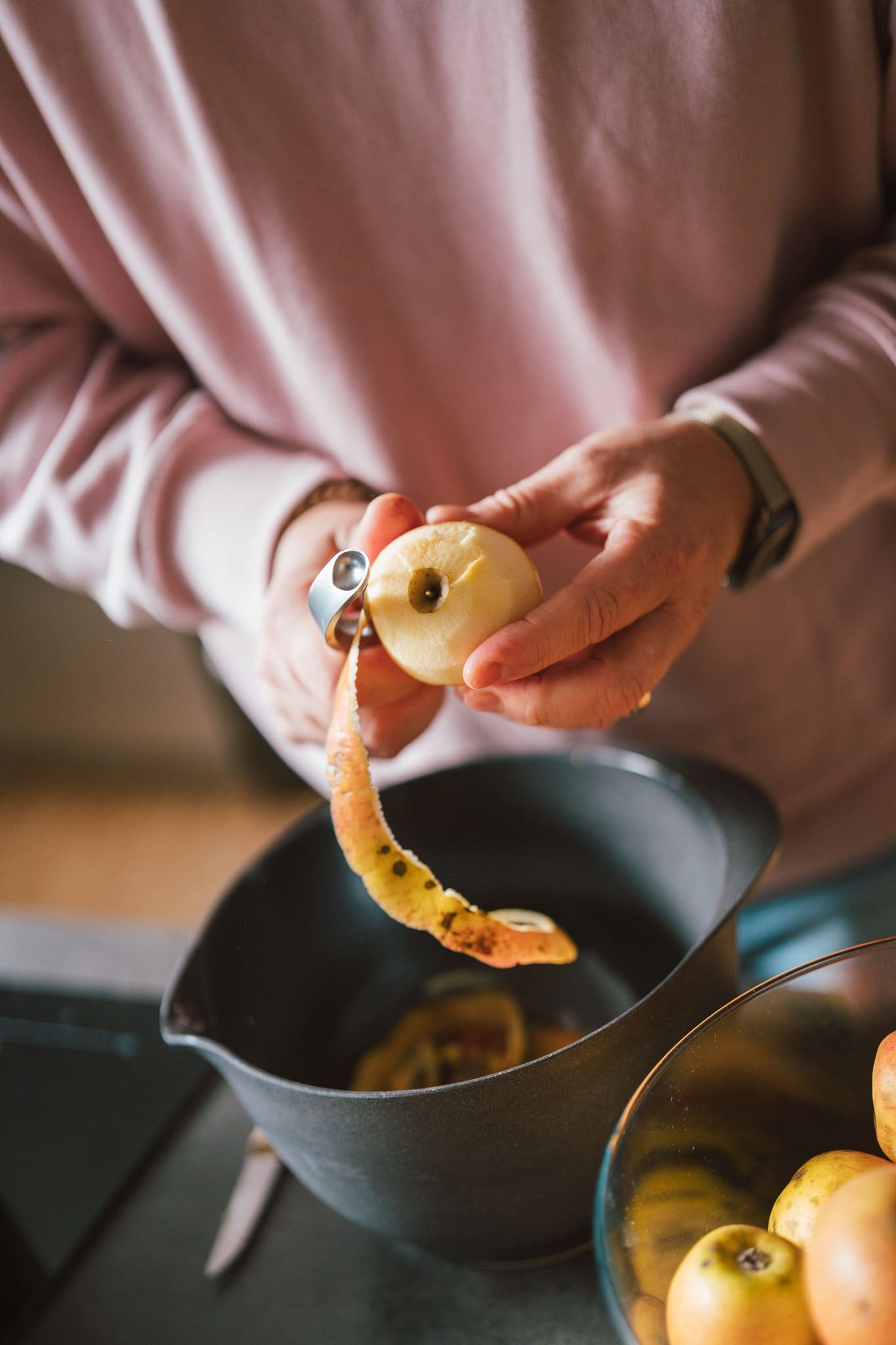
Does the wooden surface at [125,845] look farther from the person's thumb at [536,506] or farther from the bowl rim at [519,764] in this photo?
the person's thumb at [536,506]

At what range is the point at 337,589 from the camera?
41 centimetres

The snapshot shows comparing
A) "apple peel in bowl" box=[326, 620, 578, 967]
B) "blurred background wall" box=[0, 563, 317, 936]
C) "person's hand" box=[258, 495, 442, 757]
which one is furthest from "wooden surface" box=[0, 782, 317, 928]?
"apple peel in bowl" box=[326, 620, 578, 967]

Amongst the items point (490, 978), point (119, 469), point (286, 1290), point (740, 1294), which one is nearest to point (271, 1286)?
point (286, 1290)

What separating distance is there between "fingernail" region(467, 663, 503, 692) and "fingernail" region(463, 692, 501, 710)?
44 mm

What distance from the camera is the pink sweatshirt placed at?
49 cm

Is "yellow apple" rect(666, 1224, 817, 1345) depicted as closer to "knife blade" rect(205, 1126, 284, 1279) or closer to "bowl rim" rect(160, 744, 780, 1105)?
"bowl rim" rect(160, 744, 780, 1105)

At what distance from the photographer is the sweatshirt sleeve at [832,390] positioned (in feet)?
1.72

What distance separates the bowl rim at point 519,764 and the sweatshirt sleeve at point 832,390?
14 centimetres

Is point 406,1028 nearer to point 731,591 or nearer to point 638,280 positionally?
point 731,591

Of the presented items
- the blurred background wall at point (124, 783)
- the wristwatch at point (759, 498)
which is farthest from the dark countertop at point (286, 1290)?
the blurred background wall at point (124, 783)

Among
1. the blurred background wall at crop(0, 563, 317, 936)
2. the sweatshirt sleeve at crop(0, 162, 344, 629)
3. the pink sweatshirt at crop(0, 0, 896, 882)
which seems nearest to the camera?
the pink sweatshirt at crop(0, 0, 896, 882)

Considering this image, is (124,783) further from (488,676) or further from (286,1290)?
(488,676)

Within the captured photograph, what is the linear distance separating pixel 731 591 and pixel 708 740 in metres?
0.11

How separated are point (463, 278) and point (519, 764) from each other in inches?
11.4
